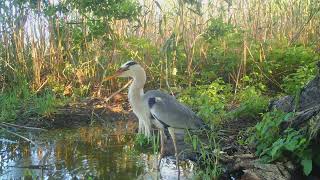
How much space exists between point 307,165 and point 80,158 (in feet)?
9.33

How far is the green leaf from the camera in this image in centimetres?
378

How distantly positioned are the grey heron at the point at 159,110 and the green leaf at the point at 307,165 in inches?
62.7

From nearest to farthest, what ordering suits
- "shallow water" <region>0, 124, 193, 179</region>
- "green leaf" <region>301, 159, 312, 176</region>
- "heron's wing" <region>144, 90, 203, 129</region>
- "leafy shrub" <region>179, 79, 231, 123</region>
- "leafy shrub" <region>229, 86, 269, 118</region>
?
"green leaf" <region>301, 159, 312, 176</region> < "shallow water" <region>0, 124, 193, 179</region> < "heron's wing" <region>144, 90, 203, 129</region> < "leafy shrub" <region>179, 79, 231, 123</region> < "leafy shrub" <region>229, 86, 269, 118</region>

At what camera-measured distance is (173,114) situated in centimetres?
533

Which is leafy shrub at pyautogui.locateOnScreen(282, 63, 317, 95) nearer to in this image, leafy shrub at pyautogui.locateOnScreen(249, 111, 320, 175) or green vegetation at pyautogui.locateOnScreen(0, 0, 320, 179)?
green vegetation at pyautogui.locateOnScreen(0, 0, 320, 179)

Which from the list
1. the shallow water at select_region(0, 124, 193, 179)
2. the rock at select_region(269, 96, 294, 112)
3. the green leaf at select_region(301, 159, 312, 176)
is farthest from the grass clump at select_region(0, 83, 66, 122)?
the green leaf at select_region(301, 159, 312, 176)

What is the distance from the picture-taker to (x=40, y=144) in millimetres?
6270

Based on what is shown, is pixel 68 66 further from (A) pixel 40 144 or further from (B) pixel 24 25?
(A) pixel 40 144

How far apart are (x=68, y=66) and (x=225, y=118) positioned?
143 inches

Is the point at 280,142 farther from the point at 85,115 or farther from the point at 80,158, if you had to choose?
the point at 85,115

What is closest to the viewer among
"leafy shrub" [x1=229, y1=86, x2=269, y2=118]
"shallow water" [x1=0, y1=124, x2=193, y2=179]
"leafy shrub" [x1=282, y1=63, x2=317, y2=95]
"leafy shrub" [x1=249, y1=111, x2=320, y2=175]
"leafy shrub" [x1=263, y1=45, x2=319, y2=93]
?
"leafy shrub" [x1=249, y1=111, x2=320, y2=175]

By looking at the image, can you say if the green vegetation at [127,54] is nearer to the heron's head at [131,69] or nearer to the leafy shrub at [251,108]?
the leafy shrub at [251,108]

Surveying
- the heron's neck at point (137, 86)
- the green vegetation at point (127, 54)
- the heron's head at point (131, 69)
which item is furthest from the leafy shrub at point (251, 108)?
the heron's head at point (131, 69)

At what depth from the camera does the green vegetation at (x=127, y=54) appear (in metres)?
8.11
